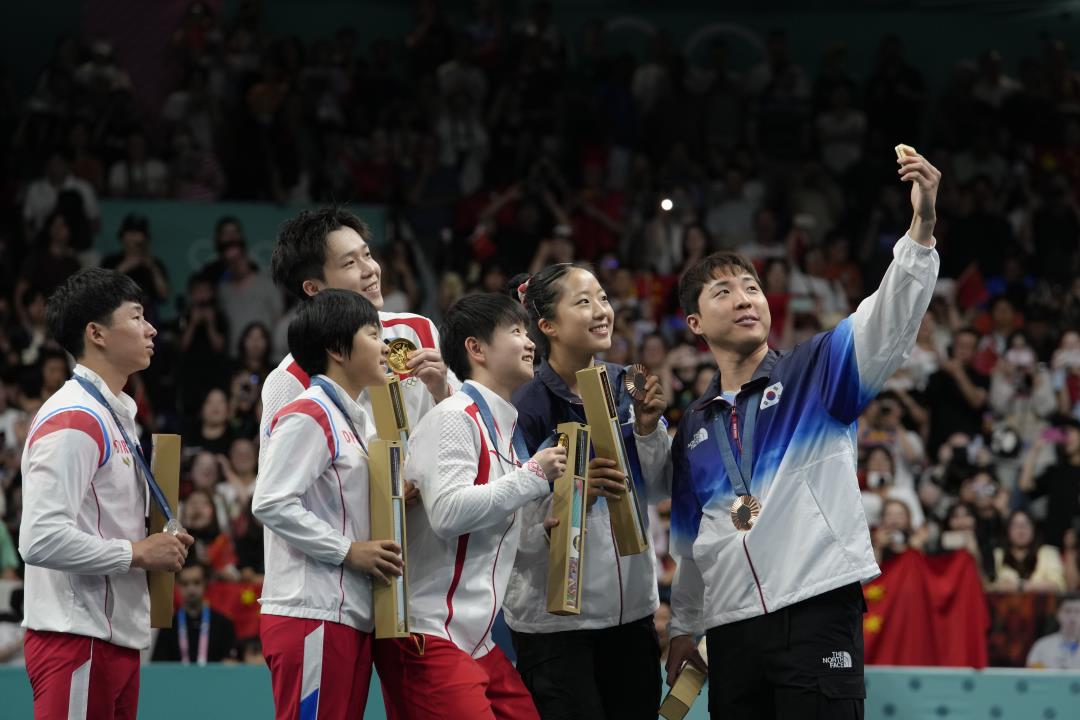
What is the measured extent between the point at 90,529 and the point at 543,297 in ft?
5.85

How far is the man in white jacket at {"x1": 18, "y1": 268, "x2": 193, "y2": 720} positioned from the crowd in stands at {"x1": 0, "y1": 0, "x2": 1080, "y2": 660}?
4259mm

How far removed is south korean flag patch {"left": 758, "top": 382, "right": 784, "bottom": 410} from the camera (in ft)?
15.2

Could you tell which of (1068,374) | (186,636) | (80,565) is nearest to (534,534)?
(80,565)

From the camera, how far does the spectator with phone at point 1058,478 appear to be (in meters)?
10.0

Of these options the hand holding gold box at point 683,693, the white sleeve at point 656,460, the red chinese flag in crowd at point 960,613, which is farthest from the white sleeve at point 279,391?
the red chinese flag in crowd at point 960,613

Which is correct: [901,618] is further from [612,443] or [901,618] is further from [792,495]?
[612,443]

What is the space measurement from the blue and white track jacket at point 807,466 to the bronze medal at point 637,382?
10.6 inches

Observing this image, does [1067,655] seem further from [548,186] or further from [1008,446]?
[548,186]

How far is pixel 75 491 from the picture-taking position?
443cm

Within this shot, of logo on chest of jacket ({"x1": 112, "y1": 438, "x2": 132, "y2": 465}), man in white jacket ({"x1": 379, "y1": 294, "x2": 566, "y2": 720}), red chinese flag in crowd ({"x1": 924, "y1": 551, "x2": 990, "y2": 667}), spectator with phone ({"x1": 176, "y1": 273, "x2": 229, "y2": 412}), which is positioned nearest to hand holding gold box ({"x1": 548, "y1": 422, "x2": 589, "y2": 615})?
man in white jacket ({"x1": 379, "y1": 294, "x2": 566, "y2": 720})

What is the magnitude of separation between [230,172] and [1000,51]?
9.10m

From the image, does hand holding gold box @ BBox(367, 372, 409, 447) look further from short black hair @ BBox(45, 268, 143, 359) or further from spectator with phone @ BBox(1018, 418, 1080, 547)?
spectator with phone @ BBox(1018, 418, 1080, 547)

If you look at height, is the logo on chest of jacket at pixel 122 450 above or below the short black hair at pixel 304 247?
below

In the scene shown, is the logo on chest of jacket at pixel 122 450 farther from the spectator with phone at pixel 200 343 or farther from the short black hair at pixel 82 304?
the spectator with phone at pixel 200 343
